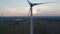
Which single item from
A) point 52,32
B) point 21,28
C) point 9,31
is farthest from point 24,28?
point 52,32

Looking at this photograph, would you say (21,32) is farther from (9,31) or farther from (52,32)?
(52,32)

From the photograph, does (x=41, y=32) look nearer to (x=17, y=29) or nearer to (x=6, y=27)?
(x=17, y=29)

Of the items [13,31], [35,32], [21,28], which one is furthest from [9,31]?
[35,32]

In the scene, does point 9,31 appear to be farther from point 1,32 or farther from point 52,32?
point 52,32

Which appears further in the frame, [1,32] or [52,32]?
[52,32]

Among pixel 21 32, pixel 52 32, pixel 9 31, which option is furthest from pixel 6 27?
pixel 52 32

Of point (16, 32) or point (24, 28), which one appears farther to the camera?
point (24, 28)

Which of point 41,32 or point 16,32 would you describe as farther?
point 41,32
